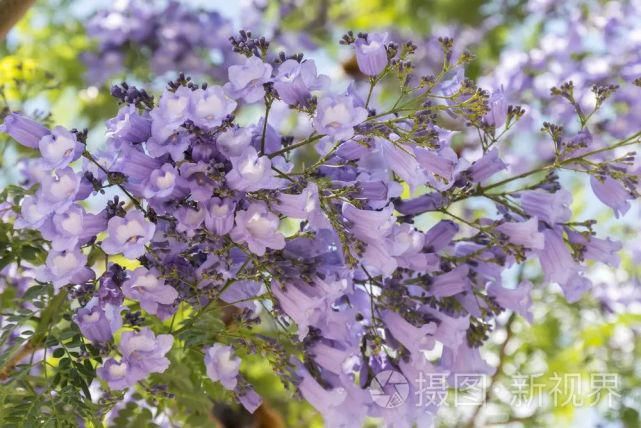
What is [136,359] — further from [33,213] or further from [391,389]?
[391,389]

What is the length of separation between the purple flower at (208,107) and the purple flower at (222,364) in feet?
0.69

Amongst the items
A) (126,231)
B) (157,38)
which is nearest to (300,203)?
(126,231)

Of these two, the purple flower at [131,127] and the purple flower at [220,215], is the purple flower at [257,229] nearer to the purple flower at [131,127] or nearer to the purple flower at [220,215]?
the purple flower at [220,215]

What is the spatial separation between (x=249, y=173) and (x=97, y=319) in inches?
7.8

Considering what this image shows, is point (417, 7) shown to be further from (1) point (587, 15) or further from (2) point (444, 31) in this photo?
(1) point (587, 15)

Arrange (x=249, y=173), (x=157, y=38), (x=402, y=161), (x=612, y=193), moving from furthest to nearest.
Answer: (x=157, y=38), (x=612, y=193), (x=402, y=161), (x=249, y=173)

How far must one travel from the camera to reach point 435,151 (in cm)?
92

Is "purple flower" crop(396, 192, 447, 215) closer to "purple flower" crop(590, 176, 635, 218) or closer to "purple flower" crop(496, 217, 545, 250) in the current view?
"purple flower" crop(496, 217, 545, 250)

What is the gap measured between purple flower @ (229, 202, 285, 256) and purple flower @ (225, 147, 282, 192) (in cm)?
2

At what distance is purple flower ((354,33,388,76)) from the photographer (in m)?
0.90

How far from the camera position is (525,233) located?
93 cm

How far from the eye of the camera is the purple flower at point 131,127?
0.85m

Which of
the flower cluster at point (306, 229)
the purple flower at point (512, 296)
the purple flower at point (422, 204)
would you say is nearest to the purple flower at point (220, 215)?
the flower cluster at point (306, 229)

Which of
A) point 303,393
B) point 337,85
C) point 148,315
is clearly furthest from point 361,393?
point 337,85
